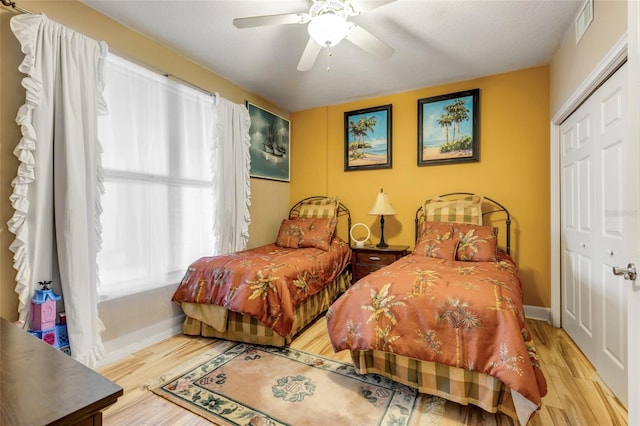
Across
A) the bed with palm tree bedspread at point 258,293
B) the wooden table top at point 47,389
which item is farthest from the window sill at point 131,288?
the wooden table top at point 47,389

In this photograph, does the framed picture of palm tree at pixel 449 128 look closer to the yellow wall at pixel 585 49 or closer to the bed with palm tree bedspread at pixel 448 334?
the yellow wall at pixel 585 49

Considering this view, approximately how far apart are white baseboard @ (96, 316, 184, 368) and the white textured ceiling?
244 centimetres

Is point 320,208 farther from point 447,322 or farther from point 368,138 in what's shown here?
point 447,322

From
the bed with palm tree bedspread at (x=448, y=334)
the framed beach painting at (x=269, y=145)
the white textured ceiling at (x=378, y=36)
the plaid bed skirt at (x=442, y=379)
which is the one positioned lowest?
the plaid bed skirt at (x=442, y=379)

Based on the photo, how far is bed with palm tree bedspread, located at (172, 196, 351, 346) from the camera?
7.36 ft

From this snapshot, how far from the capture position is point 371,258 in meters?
3.29

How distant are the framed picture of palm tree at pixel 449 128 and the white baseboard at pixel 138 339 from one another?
10.1 ft

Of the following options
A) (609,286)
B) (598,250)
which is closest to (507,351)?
(609,286)

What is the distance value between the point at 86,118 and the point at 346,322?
219 cm

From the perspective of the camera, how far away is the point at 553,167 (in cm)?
277

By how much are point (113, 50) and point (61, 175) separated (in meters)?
1.03

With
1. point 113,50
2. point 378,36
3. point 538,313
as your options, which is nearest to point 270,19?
point 378,36

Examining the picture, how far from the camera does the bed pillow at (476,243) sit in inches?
99.7

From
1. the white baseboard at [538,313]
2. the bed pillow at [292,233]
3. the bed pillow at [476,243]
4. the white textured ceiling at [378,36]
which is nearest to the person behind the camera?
the white textured ceiling at [378,36]
